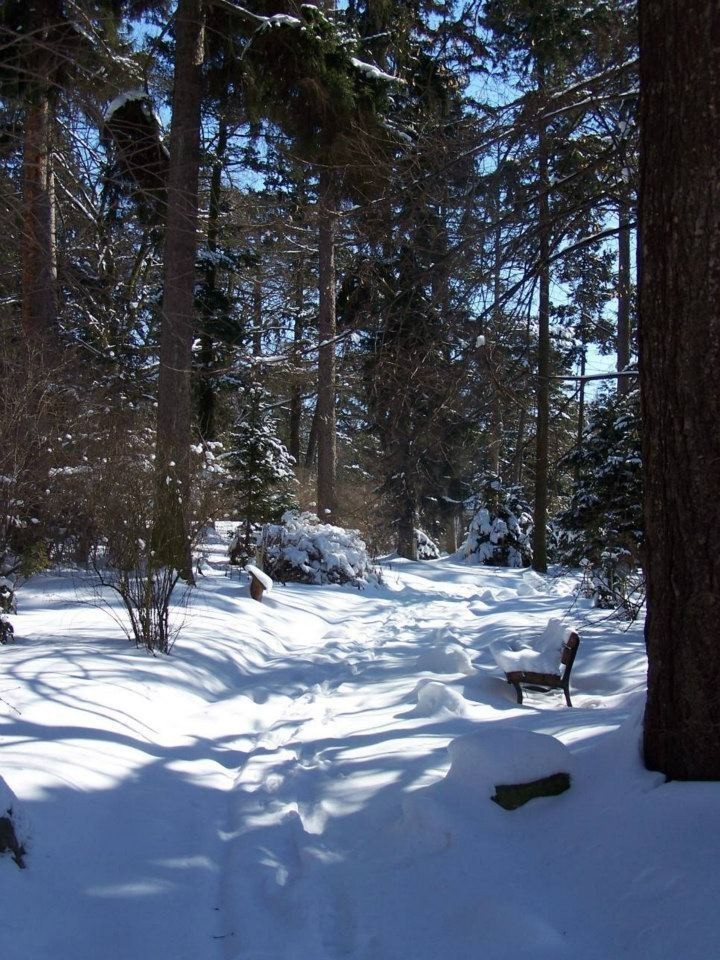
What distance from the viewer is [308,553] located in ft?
48.0

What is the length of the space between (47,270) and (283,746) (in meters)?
9.52

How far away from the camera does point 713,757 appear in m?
3.46

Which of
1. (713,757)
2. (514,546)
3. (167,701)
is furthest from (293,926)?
(514,546)

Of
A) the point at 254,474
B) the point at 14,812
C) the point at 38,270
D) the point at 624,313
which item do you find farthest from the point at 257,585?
the point at 14,812

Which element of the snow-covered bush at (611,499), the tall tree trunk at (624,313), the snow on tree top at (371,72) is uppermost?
the snow on tree top at (371,72)

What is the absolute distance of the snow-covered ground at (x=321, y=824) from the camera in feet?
9.43

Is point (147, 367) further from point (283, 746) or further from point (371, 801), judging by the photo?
point (371, 801)

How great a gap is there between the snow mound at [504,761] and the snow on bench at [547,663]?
239 centimetres

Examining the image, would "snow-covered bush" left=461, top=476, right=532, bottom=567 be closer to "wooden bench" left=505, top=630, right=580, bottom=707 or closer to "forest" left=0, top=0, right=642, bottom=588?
"forest" left=0, top=0, right=642, bottom=588

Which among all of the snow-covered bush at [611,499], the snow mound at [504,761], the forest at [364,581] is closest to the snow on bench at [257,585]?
the forest at [364,581]

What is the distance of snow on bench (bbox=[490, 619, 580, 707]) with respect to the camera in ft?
21.0

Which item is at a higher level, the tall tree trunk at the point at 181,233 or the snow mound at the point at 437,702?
the tall tree trunk at the point at 181,233

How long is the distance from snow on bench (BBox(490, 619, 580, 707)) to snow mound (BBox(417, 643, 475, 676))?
0.48 meters

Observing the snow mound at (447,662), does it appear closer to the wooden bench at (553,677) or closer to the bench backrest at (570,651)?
the wooden bench at (553,677)
